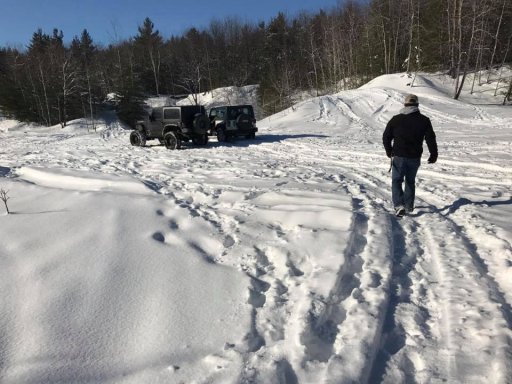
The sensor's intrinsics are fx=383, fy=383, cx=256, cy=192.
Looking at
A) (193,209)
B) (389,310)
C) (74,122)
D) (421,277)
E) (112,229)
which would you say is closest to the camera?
(389,310)

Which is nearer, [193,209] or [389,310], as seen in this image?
[389,310]

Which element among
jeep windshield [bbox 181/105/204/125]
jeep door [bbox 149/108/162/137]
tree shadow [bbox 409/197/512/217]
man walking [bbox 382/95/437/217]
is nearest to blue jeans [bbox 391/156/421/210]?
man walking [bbox 382/95/437/217]

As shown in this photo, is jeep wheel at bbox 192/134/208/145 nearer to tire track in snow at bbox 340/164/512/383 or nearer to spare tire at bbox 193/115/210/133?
spare tire at bbox 193/115/210/133

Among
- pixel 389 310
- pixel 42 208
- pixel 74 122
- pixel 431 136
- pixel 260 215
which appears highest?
pixel 74 122

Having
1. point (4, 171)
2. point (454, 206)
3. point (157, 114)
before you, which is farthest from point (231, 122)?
point (454, 206)

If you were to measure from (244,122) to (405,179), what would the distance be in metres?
11.8

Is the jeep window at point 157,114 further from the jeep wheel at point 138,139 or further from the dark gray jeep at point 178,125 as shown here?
the jeep wheel at point 138,139

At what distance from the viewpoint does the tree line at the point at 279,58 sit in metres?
33.6

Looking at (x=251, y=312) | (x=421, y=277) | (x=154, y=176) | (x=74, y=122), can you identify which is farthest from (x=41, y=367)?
(x=74, y=122)

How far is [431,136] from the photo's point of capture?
18.4 ft

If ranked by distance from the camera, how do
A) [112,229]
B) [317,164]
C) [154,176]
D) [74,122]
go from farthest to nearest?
[74,122], [317,164], [154,176], [112,229]

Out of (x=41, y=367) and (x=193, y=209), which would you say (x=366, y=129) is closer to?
(x=193, y=209)

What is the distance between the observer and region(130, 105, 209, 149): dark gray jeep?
48.2ft

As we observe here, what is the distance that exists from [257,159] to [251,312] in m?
8.42
